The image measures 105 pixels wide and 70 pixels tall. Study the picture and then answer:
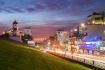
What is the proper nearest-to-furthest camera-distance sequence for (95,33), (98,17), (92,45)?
(92,45) < (95,33) < (98,17)

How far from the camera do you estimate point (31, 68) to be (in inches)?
870

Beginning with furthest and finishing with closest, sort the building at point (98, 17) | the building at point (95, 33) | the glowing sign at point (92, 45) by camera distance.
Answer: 1. the building at point (98, 17)
2. the building at point (95, 33)
3. the glowing sign at point (92, 45)

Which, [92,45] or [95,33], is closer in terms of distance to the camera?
[92,45]

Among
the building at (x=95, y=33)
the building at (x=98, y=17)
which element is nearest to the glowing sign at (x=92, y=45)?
the building at (x=95, y=33)

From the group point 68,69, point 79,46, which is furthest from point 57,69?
point 79,46

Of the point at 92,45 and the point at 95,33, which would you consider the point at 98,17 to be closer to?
the point at 95,33

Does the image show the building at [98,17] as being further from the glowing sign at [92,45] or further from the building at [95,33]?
the glowing sign at [92,45]

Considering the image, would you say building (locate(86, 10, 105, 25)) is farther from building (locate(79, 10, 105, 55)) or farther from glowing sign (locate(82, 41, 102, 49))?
glowing sign (locate(82, 41, 102, 49))

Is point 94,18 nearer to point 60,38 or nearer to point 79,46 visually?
point 79,46

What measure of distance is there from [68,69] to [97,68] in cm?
1327

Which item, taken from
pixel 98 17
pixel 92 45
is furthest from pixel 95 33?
pixel 98 17

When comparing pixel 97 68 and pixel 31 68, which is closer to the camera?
pixel 31 68

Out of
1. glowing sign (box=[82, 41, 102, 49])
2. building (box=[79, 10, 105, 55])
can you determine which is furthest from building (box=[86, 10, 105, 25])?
glowing sign (box=[82, 41, 102, 49])

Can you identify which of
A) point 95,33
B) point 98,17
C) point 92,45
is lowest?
point 92,45
